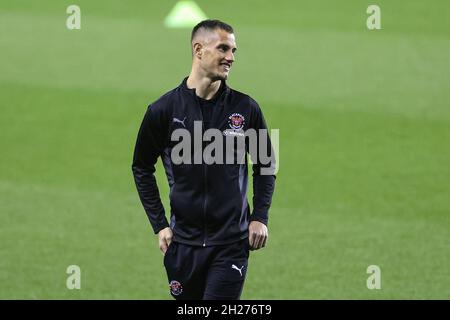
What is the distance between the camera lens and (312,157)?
11555 mm

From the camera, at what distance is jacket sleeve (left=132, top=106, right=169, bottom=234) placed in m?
5.48

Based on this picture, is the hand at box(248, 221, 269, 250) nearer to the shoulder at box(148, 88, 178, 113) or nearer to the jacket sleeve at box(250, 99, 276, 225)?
the jacket sleeve at box(250, 99, 276, 225)

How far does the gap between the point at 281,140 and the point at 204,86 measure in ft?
21.5

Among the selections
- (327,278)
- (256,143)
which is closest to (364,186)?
(327,278)

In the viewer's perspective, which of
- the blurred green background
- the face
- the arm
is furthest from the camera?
the blurred green background

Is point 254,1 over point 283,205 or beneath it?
over

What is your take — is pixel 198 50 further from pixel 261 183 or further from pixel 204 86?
pixel 261 183

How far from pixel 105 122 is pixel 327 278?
193 inches

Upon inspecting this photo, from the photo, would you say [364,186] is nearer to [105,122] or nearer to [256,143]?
[105,122]

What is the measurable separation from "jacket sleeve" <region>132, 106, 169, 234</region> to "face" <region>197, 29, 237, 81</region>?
1.20 ft

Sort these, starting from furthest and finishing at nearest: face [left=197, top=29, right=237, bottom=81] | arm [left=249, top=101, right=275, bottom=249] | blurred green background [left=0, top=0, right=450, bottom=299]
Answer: blurred green background [left=0, top=0, right=450, bottom=299] → arm [left=249, top=101, right=275, bottom=249] → face [left=197, top=29, right=237, bottom=81]

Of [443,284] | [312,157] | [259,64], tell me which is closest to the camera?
[443,284]

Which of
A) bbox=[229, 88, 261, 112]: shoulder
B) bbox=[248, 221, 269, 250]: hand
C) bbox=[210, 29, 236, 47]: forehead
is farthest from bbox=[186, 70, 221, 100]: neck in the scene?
bbox=[248, 221, 269, 250]: hand

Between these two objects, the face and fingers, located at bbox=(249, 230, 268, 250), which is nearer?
the face
